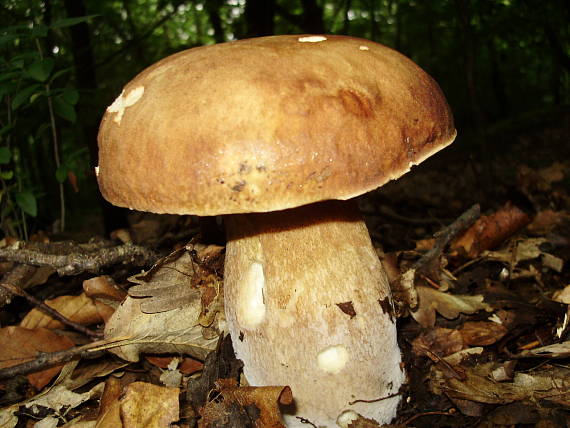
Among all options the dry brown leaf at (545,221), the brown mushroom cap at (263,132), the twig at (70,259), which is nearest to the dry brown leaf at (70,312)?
the twig at (70,259)

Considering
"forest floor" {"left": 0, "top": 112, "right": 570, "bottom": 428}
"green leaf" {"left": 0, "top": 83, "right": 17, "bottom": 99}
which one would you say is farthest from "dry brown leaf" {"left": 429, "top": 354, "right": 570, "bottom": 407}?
"green leaf" {"left": 0, "top": 83, "right": 17, "bottom": 99}

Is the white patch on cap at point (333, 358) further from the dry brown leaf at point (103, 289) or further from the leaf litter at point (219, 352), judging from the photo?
the dry brown leaf at point (103, 289)

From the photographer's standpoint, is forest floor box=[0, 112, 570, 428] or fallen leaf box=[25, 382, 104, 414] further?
fallen leaf box=[25, 382, 104, 414]

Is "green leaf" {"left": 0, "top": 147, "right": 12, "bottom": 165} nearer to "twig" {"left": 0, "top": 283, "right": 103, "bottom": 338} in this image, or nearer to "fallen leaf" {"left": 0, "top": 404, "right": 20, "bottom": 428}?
"twig" {"left": 0, "top": 283, "right": 103, "bottom": 338}

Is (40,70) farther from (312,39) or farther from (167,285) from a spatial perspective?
(312,39)

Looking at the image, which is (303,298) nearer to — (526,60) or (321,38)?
(321,38)

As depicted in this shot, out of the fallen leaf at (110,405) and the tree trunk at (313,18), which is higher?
the tree trunk at (313,18)

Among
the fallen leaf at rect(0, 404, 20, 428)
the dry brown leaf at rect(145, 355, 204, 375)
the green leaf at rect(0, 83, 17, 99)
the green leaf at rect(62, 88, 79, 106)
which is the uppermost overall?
the green leaf at rect(0, 83, 17, 99)
